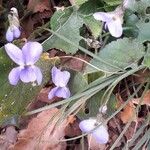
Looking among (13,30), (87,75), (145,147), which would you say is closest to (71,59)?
(87,75)

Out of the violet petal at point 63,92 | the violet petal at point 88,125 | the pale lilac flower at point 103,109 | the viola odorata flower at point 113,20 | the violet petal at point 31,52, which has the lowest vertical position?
the violet petal at point 88,125

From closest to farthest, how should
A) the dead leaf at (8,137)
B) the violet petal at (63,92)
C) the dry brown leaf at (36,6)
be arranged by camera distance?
1. the violet petal at (63,92)
2. the dead leaf at (8,137)
3. the dry brown leaf at (36,6)

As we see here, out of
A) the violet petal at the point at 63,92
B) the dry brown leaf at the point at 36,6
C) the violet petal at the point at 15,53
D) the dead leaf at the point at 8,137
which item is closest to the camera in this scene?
the violet petal at the point at 15,53

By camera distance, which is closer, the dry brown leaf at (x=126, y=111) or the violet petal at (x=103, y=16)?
the violet petal at (x=103, y=16)

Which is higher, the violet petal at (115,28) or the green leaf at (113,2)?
the green leaf at (113,2)

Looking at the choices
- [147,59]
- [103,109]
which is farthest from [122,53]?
[103,109]

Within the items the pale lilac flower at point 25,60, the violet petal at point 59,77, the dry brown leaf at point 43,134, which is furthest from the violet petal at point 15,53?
the dry brown leaf at point 43,134

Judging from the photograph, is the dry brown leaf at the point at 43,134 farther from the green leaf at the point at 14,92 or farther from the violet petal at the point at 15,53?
the violet petal at the point at 15,53

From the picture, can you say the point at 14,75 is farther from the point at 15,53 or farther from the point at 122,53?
the point at 122,53
